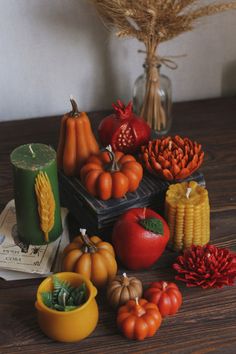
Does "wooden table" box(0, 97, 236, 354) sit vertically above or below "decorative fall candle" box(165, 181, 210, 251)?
below

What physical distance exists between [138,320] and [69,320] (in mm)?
91

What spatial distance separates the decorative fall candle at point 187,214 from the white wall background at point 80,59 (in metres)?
0.49

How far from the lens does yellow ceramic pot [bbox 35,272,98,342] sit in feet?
2.44

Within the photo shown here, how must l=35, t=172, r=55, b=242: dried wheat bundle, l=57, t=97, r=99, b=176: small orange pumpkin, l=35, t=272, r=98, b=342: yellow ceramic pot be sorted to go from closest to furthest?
l=35, t=272, r=98, b=342: yellow ceramic pot < l=35, t=172, r=55, b=242: dried wheat bundle < l=57, t=97, r=99, b=176: small orange pumpkin

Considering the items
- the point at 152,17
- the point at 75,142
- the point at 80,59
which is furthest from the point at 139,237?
the point at 80,59

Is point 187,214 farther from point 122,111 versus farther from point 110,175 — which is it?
point 122,111

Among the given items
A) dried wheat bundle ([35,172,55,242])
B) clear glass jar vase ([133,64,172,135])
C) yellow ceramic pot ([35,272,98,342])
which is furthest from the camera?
clear glass jar vase ([133,64,172,135])

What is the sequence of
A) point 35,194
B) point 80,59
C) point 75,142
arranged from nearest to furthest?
1. point 35,194
2. point 75,142
3. point 80,59

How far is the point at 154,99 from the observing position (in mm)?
1180

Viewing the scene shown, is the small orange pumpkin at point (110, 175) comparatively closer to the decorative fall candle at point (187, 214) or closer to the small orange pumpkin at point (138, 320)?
the decorative fall candle at point (187, 214)

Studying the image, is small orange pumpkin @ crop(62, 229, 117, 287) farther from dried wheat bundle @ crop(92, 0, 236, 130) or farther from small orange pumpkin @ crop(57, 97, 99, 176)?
dried wheat bundle @ crop(92, 0, 236, 130)

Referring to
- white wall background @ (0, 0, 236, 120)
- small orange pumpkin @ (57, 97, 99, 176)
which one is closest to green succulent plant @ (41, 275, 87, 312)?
small orange pumpkin @ (57, 97, 99, 176)

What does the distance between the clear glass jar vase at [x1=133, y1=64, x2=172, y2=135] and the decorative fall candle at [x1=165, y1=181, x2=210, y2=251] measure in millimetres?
308

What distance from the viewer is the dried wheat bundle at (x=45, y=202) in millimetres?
852
